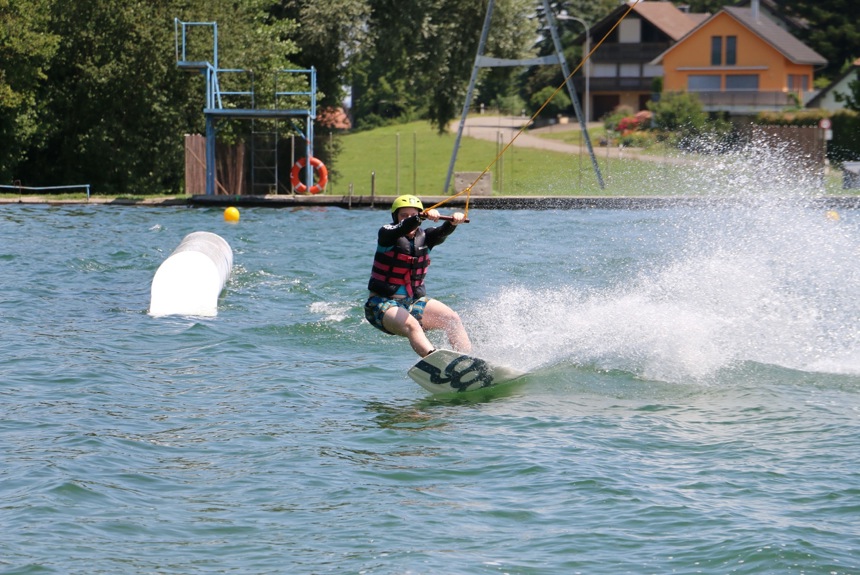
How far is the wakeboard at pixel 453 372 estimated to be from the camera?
9969mm

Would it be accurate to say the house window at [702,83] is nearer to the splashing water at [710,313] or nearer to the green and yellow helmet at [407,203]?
the splashing water at [710,313]

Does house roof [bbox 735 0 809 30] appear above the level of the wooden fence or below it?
above

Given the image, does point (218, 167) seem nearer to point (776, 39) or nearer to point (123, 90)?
point (123, 90)

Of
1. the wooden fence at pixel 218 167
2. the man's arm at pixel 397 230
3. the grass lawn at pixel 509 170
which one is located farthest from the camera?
the grass lawn at pixel 509 170

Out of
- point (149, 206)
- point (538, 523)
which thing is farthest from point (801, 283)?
point (149, 206)

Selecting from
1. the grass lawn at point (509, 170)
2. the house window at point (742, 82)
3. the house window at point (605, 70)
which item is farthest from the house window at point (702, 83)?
the grass lawn at point (509, 170)

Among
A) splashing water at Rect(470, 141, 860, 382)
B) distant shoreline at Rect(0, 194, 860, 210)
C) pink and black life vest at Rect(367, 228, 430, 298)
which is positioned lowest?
splashing water at Rect(470, 141, 860, 382)

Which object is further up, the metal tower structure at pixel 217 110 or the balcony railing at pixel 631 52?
the balcony railing at pixel 631 52

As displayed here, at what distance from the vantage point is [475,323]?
13.7 m

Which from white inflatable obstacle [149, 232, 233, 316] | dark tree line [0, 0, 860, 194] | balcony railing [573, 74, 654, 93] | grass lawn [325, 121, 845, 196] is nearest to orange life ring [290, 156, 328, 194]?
grass lawn [325, 121, 845, 196]

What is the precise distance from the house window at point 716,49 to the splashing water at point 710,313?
171ft

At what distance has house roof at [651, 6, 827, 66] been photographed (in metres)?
66.6

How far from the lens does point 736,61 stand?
6956cm

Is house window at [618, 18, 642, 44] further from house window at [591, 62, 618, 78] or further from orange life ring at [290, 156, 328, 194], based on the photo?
orange life ring at [290, 156, 328, 194]
